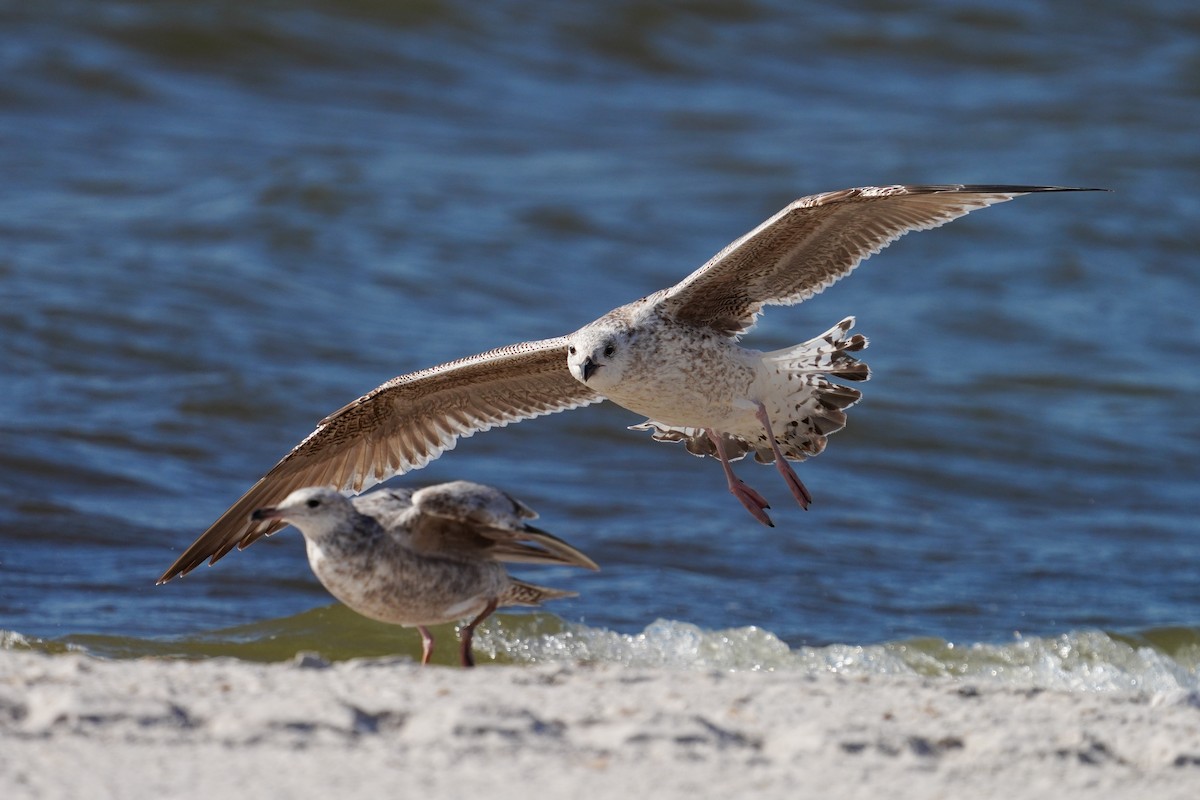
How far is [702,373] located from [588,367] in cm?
49

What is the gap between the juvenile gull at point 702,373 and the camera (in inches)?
237

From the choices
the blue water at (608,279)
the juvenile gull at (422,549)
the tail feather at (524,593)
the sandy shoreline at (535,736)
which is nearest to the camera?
the sandy shoreline at (535,736)

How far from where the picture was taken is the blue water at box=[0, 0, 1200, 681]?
7891 millimetres

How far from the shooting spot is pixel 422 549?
463 centimetres

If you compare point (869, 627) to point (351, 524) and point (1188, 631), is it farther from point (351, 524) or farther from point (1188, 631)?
point (351, 524)

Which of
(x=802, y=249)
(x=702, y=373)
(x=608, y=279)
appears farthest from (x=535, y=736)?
(x=608, y=279)

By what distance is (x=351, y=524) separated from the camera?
14.5 feet

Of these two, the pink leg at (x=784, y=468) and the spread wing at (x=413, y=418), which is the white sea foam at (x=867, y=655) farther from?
the spread wing at (x=413, y=418)

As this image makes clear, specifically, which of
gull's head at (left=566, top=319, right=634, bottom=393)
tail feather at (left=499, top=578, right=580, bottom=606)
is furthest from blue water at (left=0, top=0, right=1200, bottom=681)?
tail feather at (left=499, top=578, right=580, bottom=606)

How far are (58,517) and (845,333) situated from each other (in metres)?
3.90

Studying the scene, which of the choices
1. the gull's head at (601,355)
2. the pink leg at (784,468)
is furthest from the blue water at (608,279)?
the gull's head at (601,355)

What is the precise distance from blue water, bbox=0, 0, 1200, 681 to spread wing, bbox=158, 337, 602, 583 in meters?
0.72

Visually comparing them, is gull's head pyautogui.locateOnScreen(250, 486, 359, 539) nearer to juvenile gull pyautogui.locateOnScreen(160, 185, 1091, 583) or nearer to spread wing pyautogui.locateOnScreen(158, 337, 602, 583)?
juvenile gull pyautogui.locateOnScreen(160, 185, 1091, 583)

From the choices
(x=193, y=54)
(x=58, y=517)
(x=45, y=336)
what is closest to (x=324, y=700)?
(x=58, y=517)
